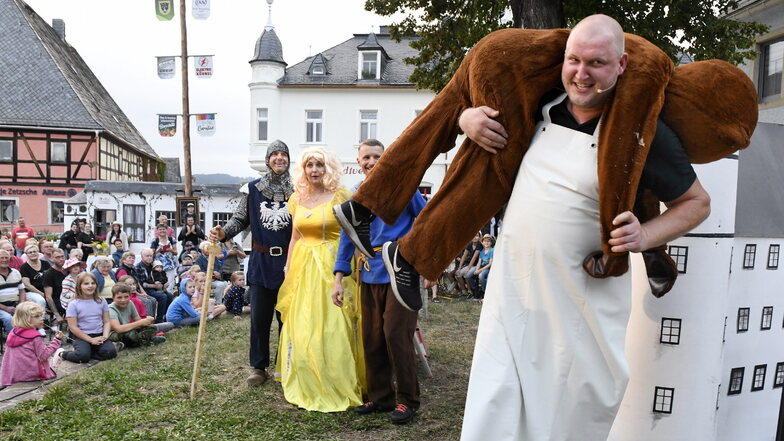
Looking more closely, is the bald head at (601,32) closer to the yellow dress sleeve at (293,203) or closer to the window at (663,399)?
the window at (663,399)

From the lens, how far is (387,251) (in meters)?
2.84

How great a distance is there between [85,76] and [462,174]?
150 feet

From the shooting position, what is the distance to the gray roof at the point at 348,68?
30.5 m

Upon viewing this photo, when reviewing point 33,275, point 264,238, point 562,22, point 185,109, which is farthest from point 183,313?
point 185,109

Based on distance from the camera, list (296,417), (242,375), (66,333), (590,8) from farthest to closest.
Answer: (590,8)
(66,333)
(242,375)
(296,417)

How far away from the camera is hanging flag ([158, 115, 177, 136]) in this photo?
2223cm

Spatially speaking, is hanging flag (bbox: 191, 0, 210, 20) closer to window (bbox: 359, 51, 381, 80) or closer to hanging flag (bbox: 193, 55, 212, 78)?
hanging flag (bbox: 193, 55, 212, 78)

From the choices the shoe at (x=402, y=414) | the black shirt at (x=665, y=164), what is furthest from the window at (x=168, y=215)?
the black shirt at (x=665, y=164)

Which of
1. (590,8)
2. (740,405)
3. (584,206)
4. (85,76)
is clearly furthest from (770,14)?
(85,76)

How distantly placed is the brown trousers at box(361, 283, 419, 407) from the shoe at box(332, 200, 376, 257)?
180 cm

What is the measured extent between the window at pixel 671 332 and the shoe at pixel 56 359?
612 centimetres

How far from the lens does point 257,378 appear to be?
231 inches

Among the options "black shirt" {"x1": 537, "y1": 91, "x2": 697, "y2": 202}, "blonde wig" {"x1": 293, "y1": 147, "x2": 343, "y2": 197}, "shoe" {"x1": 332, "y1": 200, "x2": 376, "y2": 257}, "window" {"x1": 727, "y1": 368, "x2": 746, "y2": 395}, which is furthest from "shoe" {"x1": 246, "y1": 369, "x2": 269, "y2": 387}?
"black shirt" {"x1": 537, "y1": 91, "x2": 697, "y2": 202}

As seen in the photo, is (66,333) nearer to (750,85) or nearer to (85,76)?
(750,85)
